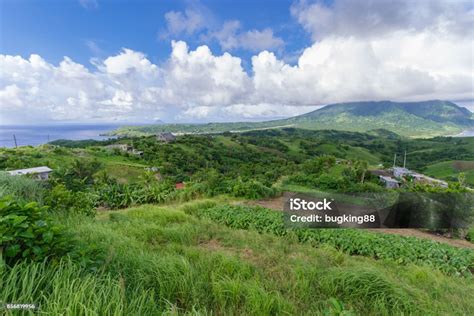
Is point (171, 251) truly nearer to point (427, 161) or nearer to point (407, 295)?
point (407, 295)

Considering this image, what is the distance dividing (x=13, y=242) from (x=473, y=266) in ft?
23.0

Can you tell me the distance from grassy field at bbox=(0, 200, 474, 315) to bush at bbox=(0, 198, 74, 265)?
128 millimetres

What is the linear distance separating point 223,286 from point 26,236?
187 centimetres

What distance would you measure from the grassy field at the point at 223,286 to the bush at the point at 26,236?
0.13m

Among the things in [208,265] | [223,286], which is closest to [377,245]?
[208,265]

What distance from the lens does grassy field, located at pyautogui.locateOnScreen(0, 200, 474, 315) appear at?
169 centimetres

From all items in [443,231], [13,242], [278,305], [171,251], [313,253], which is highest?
[13,242]

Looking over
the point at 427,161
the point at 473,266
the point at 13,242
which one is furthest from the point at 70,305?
the point at 427,161

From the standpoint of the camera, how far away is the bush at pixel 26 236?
180cm

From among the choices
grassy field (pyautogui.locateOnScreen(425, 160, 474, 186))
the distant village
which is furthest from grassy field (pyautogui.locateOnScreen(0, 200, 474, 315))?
grassy field (pyautogui.locateOnScreen(425, 160, 474, 186))

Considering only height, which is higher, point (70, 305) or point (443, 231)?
point (70, 305)

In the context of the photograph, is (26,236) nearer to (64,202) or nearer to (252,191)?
(64,202)

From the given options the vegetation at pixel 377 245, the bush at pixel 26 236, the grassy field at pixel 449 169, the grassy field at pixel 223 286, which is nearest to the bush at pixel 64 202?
the grassy field at pixel 223 286

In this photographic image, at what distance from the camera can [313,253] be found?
4.11 m
